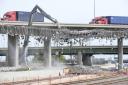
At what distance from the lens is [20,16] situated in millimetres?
77062

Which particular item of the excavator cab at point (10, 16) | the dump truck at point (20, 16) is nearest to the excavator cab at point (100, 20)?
the dump truck at point (20, 16)

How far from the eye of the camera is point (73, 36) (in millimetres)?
78562

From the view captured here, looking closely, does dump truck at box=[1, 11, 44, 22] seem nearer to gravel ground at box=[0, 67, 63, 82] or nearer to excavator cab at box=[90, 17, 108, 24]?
excavator cab at box=[90, 17, 108, 24]

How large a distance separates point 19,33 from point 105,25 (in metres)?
29.7

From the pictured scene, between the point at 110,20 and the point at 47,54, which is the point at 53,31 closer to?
the point at 47,54

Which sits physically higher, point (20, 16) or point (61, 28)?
→ point (20, 16)

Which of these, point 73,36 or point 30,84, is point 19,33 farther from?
point 30,84

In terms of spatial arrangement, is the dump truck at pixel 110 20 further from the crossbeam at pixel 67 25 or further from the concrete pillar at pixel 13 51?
the concrete pillar at pixel 13 51

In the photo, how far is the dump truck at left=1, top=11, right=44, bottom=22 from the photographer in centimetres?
7475

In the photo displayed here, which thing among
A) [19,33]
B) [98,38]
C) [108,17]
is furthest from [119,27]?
[19,33]

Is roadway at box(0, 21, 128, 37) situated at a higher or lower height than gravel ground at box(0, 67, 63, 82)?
higher

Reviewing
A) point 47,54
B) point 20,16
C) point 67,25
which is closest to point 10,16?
point 20,16

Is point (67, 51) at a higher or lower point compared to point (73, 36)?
lower

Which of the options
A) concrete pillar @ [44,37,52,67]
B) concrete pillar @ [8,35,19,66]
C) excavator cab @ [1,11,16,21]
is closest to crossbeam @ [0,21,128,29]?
excavator cab @ [1,11,16,21]
